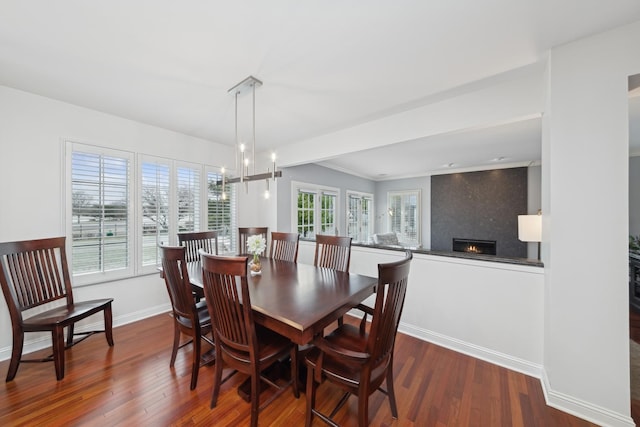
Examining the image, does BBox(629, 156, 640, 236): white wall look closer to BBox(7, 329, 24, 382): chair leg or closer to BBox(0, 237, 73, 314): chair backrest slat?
BBox(0, 237, 73, 314): chair backrest slat

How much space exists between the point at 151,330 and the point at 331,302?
100 inches

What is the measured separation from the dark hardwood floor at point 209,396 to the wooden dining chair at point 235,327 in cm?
24

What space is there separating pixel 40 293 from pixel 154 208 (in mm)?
1327

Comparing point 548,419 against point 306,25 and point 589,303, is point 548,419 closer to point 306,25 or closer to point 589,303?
point 589,303

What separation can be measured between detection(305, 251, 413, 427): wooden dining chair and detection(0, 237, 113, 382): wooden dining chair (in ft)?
7.19

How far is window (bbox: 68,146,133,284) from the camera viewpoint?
2664 millimetres

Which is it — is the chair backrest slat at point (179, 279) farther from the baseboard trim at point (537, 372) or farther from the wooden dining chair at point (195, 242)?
the baseboard trim at point (537, 372)

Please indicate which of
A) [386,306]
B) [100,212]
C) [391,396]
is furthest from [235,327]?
[100,212]

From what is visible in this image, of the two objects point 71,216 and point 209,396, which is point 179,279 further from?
point 71,216

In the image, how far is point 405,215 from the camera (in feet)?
23.1

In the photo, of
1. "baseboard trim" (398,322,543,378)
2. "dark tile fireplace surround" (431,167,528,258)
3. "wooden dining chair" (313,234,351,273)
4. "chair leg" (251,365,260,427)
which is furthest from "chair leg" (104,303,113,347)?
"dark tile fireplace surround" (431,167,528,258)

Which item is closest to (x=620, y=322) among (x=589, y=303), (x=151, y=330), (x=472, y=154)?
(x=589, y=303)

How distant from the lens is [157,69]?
198cm

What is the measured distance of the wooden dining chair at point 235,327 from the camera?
145cm
